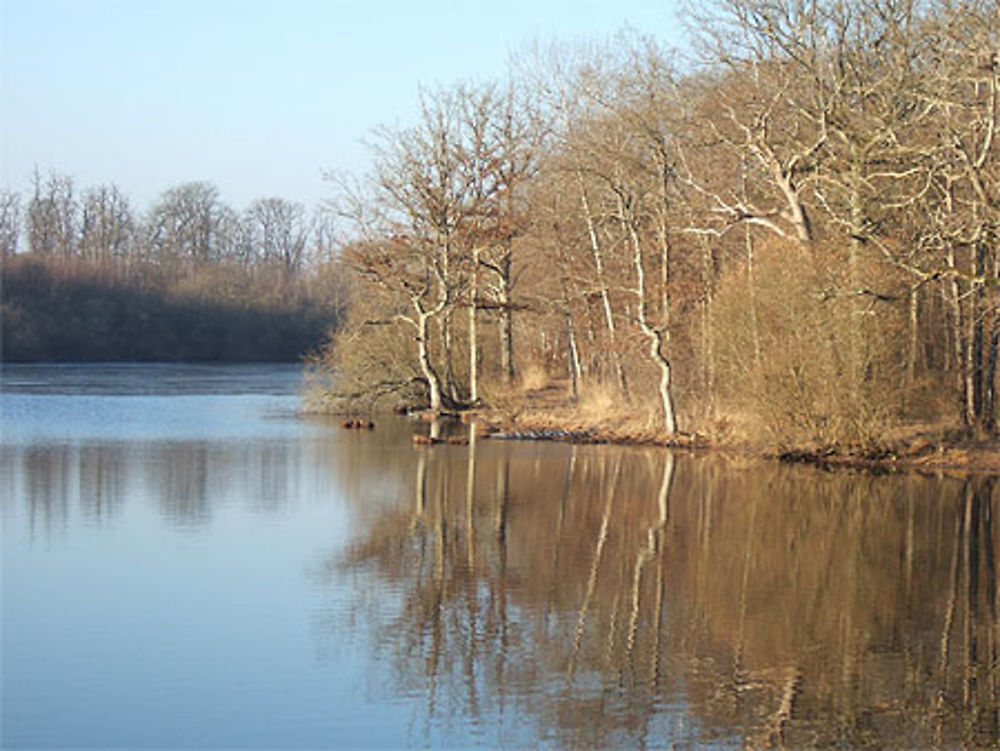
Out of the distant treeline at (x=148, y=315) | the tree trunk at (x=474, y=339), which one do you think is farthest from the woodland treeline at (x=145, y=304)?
the tree trunk at (x=474, y=339)

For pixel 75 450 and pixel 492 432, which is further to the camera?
pixel 492 432

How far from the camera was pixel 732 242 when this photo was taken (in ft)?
111

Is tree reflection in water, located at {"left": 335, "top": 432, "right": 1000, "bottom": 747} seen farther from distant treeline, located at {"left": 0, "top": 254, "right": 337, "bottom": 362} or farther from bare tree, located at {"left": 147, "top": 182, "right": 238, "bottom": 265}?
bare tree, located at {"left": 147, "top": 182, "right": 238, "bottom": 265}

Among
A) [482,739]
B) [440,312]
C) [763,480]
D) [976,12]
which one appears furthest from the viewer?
[440,312]

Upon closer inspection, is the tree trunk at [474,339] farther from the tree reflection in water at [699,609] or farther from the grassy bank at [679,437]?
the tree reflection in water at [699,609]

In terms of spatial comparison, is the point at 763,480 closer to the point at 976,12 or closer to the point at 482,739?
the point at 976,12

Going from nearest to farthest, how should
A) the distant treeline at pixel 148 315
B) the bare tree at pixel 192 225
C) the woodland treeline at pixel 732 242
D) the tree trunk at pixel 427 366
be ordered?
the woodland treeline at pixel 732 242
the tree trunk at pixel 427 366
the distant treeline at pixel 148 315
the bare tree at pixel 192 225

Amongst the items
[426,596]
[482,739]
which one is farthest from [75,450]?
[482,739]

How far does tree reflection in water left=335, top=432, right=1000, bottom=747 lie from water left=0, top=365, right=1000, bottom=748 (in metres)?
0.04

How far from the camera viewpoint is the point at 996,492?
20.5 m

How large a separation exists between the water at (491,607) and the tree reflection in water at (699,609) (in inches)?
1.6

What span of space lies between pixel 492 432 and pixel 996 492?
13.8 m

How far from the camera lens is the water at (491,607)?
912cm

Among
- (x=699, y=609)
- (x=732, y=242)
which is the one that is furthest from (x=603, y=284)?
(x=699, y=609)
